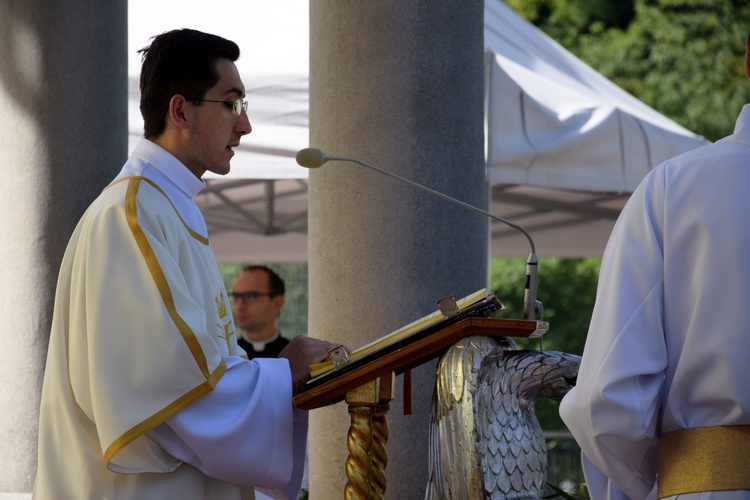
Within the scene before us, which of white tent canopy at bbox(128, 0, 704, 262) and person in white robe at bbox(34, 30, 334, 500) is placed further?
white tent canopy at bbox(128, 0, 704, 262)

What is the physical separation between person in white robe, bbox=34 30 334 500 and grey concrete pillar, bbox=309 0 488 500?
0.92 m

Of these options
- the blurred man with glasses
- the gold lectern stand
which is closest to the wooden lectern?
the gold lectern stand

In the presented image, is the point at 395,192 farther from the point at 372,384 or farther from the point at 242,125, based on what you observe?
the point at 372,384

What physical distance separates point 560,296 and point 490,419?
15.6 metres

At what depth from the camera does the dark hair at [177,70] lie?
318 centimetres

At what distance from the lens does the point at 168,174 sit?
3.15 metres

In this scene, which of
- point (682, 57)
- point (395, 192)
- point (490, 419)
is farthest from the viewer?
point (682, 57)

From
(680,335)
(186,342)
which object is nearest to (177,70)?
(186,342)

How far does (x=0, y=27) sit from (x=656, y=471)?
3229mm

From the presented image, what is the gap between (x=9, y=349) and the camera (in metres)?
4.62

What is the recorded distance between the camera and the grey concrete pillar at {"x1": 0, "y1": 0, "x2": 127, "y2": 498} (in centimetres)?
457

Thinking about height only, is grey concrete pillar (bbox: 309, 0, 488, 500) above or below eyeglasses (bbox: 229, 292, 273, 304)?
above

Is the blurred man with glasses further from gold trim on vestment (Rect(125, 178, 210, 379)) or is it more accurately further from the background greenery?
the background greenery

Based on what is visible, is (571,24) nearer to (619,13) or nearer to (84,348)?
(619,13)
